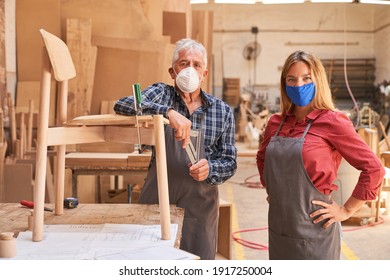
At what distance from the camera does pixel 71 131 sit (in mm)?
1524

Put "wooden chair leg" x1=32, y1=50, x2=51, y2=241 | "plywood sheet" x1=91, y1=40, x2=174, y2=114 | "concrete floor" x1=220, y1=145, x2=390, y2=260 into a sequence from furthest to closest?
"plywood sheet" x1=91, y1=40, x2=174, y2=114, "concrete floor" x1=220, y1=145, x2=390, y2=260, "wooden chair leg" x1=32, y1=50, x2=51, y2=241

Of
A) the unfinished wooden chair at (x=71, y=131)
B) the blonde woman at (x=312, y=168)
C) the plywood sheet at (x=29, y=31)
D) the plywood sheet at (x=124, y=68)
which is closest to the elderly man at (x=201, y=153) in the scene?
the blonde woman at (x=312, y=168)

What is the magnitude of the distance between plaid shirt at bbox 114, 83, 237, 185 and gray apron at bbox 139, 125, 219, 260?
0.06 meters

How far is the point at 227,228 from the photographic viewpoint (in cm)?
359

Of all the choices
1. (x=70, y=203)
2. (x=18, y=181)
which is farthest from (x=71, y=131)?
(x=18, y=181)

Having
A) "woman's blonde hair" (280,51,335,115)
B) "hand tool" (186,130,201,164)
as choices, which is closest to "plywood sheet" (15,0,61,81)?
"hand tool" (186,130,201,164)

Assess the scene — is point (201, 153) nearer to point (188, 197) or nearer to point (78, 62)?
point (188, 197)

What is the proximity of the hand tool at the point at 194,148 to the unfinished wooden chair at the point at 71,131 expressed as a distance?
1.42 ft

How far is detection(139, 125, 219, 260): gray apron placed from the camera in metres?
2.10

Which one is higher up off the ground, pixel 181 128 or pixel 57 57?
pixel 57 57

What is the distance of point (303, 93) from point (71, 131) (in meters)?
0.87

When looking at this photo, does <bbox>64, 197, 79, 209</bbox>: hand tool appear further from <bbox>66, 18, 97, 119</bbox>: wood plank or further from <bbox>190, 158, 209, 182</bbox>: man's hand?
<bbox>66, 18, 97, 119</bbox>: wood plank

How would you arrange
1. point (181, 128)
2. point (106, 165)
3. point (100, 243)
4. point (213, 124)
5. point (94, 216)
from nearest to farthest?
point (100, 243), point (181, 128), point (94, 216), point (213, 124), point (106, 165)
